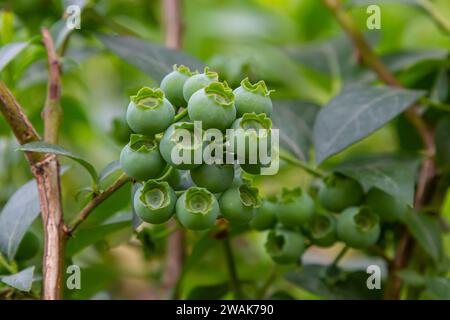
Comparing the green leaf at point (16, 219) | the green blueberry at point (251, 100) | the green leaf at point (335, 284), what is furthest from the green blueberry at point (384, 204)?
the green leaf at point (16, 219)

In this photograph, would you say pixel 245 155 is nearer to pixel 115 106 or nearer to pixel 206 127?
pixel 206 127

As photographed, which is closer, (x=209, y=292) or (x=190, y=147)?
(x=190, y=147)

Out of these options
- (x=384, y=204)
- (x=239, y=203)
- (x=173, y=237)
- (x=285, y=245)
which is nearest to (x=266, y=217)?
(x=285, y=245)

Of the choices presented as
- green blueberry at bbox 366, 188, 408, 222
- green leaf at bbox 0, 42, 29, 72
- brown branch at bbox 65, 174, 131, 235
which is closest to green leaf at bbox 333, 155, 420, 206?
green blueberry at bbox 366, 188, 408, 222

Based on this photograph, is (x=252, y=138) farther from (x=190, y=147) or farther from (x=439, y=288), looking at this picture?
(x=439, y=288)

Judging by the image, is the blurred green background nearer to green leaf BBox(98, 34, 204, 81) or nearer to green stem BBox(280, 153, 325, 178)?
green leaf BBox(98, 34, 204, 81)

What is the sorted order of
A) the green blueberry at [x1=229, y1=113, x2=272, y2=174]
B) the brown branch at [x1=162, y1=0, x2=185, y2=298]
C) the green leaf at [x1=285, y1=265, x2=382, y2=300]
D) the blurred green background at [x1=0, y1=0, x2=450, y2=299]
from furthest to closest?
the brown branch at [x1=162, y1=0, x2=185, y2=298], the blurred green background at [x1=0, y1=0, x2=450, y2=299], the green leaf at [x1=285, y1=265, x2=382, y2=300], the green blueberry at [x1=229, y1=113, x2=272, y2=174]
